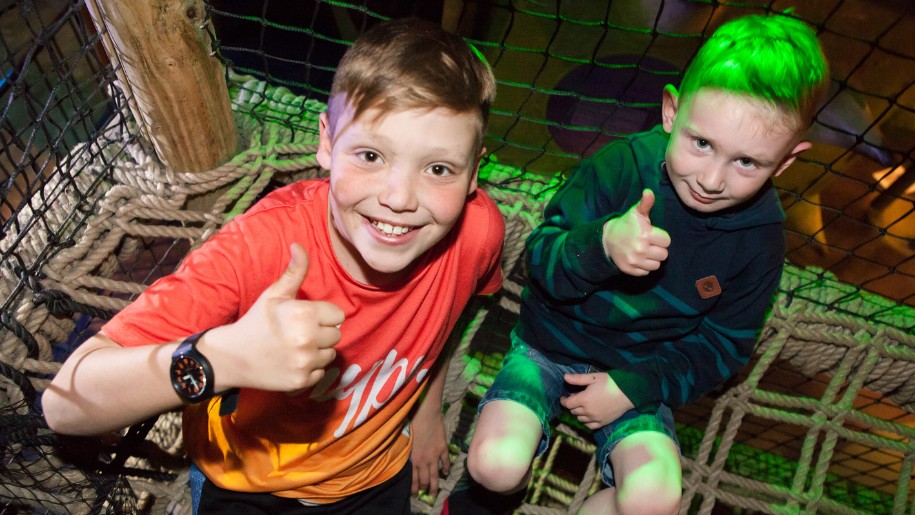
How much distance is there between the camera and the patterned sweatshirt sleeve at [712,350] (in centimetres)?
110

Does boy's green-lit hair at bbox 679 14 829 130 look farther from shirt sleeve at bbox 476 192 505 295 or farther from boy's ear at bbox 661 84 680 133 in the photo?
shirt sleeve at bbox 476 192 505 295

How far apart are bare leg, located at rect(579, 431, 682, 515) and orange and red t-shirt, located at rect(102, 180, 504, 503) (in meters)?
0.36

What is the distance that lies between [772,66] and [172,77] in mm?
944

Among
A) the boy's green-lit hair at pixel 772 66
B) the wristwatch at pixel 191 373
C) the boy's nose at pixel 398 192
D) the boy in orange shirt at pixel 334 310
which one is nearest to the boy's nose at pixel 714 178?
the boy's green-lit hair at pixel 772 66

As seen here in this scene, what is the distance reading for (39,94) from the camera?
7.68 feet

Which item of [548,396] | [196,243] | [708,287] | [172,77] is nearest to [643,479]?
[548,396]

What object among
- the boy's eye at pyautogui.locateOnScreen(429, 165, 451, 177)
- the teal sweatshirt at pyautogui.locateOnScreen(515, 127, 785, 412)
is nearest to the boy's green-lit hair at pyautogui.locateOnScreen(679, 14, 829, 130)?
the teal sweatshirt at pyautogui.locateOnScreen(515, 127, 785, 412)

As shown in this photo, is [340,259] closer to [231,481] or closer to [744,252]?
[231,481]

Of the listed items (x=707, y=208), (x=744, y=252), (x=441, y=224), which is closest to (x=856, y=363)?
(x=744, y=252)

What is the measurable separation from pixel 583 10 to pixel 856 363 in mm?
1617

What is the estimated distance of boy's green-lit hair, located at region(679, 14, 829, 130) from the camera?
899 mm

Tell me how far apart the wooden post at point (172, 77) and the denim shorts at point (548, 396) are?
2.33 feet

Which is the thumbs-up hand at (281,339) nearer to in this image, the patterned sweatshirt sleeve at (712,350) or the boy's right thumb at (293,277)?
the boy's right thumb at (293,277)

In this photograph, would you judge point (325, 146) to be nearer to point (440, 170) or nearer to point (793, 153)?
point (440, 170)
